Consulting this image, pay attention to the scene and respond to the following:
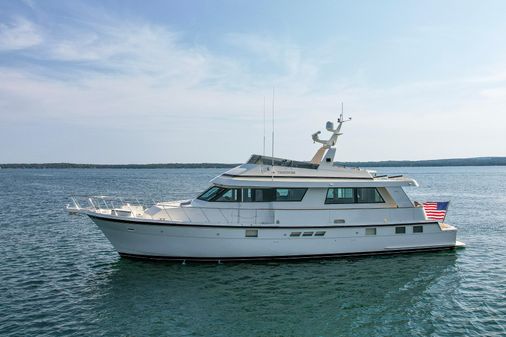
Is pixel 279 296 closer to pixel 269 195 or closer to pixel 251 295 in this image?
pixel 251 295

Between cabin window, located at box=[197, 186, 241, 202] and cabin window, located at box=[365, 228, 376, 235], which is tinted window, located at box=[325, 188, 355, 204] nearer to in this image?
cabin window, located at box=[365, 228, 376, 235]

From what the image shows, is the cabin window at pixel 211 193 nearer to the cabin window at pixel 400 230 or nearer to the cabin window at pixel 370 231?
the cabin window at pixel 370 231

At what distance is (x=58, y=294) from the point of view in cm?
1288

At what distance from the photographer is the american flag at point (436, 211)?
715 inches

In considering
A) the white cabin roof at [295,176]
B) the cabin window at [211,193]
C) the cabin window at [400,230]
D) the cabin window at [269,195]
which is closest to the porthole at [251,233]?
the cabin window at [269,195]

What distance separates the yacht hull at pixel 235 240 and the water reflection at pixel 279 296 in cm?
41

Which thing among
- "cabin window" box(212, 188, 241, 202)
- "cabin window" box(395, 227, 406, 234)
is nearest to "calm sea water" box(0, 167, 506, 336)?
"cabin window" box(395, 227, 406, 234)

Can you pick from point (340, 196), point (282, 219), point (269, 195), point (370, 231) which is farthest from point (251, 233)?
point (370, 231)

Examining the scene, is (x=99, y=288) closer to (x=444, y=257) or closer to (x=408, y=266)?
Result: (x=408, y=266)

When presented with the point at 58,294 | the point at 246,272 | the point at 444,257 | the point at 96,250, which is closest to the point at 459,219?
the point at 444,257

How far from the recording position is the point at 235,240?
619 inches

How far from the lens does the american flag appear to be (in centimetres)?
1817

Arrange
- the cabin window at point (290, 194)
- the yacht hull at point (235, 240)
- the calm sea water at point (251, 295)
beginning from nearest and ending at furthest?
the calm sea water at point (251, 295) < the yacht hull at point (235, 240) < the cabin window at point (290, 194)

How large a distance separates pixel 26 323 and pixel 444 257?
15.2m
